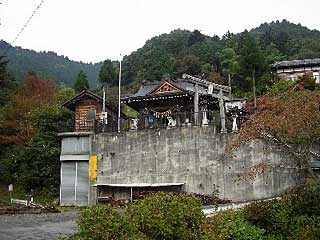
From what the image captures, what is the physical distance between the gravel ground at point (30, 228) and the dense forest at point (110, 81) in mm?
5762

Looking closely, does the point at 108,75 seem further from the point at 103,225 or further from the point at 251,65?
the point at 103,225

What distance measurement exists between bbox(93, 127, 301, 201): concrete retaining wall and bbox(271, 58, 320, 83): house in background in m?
21.6

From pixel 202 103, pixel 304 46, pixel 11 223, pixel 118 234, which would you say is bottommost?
pixel 11 223

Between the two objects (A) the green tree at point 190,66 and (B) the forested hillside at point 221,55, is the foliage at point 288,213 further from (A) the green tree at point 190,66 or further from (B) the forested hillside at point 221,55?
Answer: (A) the green tree at point 190,66

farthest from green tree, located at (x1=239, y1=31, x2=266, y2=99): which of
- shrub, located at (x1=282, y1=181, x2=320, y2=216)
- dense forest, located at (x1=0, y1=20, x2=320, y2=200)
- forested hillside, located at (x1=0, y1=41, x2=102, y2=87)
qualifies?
forested hillside, located at (x1=0, y1=41, x2=102, y2=87)

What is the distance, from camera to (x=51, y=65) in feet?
292

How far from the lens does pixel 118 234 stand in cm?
802

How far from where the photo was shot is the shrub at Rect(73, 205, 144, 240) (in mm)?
7914

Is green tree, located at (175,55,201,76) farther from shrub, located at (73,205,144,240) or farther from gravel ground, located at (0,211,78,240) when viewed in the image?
shrub, located at (73,205,144,240)

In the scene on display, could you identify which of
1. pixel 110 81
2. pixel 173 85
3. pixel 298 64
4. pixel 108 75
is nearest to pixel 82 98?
pixel 173 85

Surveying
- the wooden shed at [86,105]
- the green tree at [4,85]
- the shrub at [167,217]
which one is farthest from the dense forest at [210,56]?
the shrub at [167,217]

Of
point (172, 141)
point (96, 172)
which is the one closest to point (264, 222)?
point (172, 141)

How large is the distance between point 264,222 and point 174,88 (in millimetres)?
18573

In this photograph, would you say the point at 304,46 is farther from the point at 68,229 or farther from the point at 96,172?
the point at 68,229
